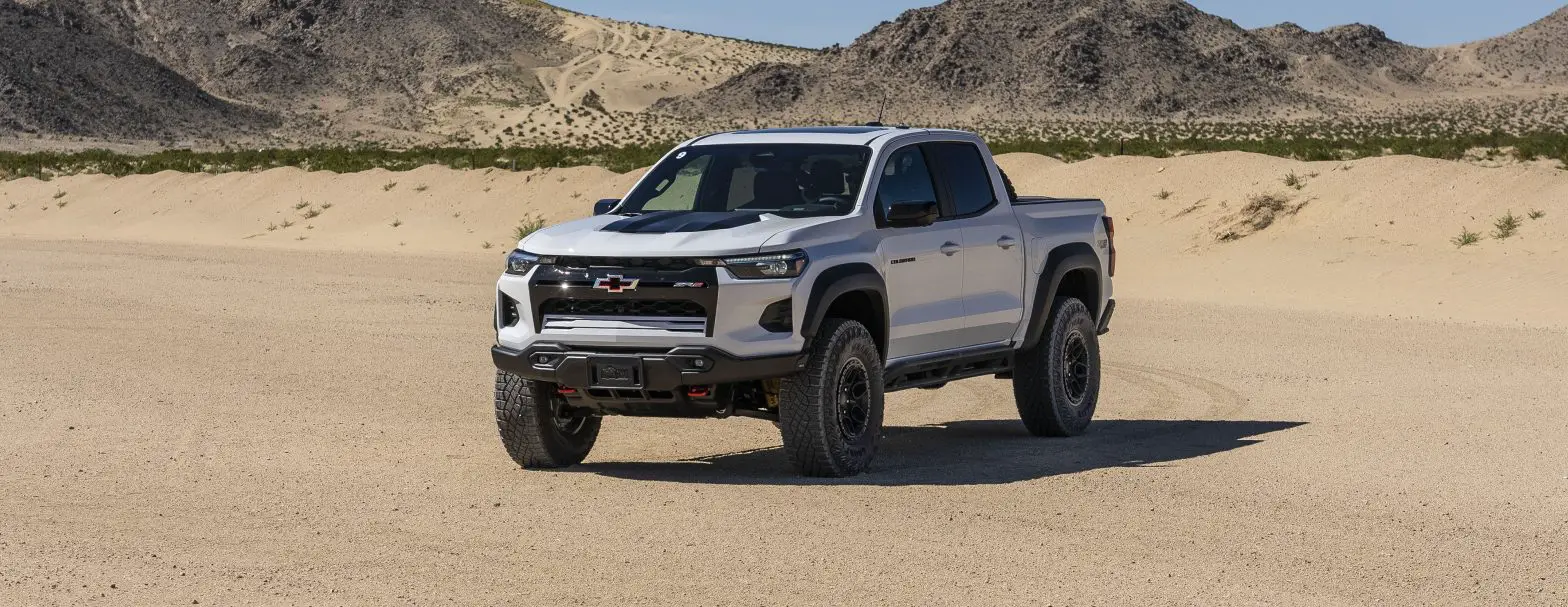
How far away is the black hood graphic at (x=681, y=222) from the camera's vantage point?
1017 cm

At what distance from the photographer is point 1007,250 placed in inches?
469

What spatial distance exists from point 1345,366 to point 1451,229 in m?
12.4

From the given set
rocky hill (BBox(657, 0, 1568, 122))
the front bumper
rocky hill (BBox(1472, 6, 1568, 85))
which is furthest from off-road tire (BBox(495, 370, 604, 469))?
rocky hill (BBox(1472, 6, 1568, 85))

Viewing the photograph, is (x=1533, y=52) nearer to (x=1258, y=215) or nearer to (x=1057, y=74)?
(x=1057, y=74)

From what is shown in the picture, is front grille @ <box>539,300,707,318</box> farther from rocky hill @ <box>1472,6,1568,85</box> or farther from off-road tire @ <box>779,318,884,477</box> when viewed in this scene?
rocky hill @ <box>1472,6,1568,85</box>

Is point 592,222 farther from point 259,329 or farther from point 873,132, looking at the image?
point 259,329

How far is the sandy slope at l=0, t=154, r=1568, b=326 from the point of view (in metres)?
26.2

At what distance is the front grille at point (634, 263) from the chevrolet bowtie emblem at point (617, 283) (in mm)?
68

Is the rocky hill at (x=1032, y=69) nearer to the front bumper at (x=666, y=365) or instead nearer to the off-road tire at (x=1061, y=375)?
the off-road tire at (x=1061, y=375)

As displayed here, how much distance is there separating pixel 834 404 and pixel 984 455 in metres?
1.90

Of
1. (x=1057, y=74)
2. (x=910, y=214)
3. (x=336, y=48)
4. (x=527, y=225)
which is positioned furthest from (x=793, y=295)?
(x=336, y=48)

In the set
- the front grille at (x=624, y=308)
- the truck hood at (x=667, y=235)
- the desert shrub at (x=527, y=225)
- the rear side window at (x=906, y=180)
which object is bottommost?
the desert shrub at (x=527, y=225)

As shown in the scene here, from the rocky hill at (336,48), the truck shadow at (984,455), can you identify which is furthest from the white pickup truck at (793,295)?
the rocky hill at (336,48)

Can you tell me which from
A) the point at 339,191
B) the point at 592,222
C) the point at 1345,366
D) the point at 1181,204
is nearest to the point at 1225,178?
the point at 1181,204
